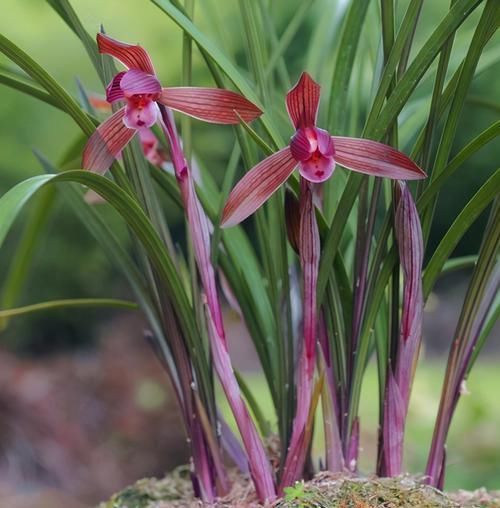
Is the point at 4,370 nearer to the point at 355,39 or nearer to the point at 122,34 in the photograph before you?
the point at 122,34

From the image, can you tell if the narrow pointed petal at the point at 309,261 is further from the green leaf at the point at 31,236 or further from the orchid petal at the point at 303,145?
the green leaf at the point at 31,236

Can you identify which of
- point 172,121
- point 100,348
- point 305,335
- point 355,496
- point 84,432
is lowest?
point 355,496

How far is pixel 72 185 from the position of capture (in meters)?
0.70

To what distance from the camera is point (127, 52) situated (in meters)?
0.48

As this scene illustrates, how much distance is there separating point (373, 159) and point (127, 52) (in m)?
0.17

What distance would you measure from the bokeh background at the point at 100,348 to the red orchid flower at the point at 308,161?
15.4 inches

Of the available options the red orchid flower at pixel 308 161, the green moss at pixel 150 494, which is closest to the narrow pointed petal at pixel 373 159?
the red orchid flower at pixel 308 161

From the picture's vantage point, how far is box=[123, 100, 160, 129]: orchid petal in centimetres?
47

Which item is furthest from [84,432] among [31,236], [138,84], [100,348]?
[138,84]

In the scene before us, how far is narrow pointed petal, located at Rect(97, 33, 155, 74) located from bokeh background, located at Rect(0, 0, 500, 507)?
1.16 ft

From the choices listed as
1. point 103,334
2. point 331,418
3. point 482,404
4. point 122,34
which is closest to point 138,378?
point 103,334

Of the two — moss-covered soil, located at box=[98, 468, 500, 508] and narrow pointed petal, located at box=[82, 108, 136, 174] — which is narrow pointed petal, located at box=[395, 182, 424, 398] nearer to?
moss-covered soil, located at box=[98, 468, 500, 508]

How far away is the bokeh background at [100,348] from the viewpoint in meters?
1.94

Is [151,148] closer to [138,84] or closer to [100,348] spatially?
[138,84]
